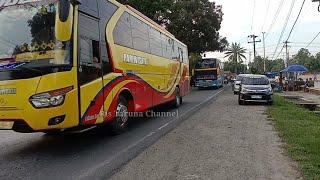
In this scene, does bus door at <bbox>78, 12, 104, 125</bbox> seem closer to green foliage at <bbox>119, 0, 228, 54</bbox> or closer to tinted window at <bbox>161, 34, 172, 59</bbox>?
tinted window at <bbox>161, 34, 172, 59</bbox>

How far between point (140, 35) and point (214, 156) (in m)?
5.55

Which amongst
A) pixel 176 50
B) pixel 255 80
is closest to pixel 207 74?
pixel 255 80

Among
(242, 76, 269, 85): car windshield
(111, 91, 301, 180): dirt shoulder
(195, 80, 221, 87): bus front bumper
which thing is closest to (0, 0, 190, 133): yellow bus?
(111, 91, 301, 180): dirt shoulder

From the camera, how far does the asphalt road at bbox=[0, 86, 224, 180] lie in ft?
20.4

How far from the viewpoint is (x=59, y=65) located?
692cm

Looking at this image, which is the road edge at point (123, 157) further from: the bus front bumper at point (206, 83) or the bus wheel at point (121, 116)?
the bus front bumper at point (206, 83)

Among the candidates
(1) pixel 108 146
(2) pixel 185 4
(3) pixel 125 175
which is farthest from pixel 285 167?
(2) pixel 185 4

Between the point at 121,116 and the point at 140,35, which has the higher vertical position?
the point at 140,35

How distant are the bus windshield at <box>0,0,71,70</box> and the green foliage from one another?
3081 centimetres

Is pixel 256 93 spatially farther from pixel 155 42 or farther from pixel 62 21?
pixel 62 21

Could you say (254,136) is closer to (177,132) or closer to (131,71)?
(177,132)

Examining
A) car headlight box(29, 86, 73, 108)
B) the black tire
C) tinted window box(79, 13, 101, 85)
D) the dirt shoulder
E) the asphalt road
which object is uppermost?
tinted window box(79, 13, 101, 85)

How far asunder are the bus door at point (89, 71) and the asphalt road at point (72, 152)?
751 millimetres

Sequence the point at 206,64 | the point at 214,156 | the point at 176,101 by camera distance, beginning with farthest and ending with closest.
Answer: the point at 206,64, the point at 176,101, the point at 214,156
